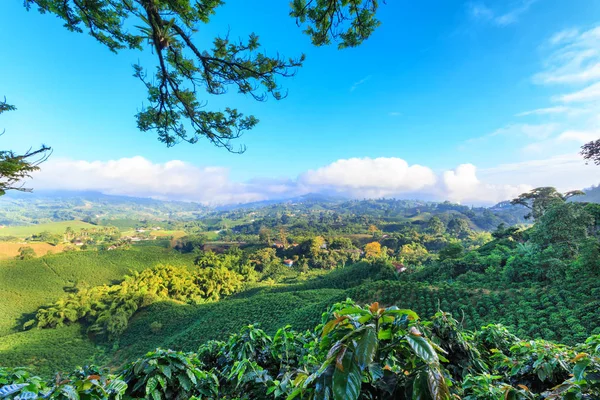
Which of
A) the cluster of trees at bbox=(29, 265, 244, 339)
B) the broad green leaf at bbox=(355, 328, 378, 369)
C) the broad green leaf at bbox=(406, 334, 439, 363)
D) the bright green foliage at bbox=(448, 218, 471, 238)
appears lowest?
the cluster of trees at bbox=(29, 265, 244, 339)

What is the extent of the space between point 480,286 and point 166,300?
3539 cm

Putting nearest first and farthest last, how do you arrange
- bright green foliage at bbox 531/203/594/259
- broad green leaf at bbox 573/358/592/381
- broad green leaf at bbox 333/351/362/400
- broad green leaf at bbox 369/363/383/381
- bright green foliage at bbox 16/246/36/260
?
broad green leaf at bbox 333/351/362/400
broad green leaf at bbox 369/363/383/381
broad green leaf at bbox 573/358/592/381
bright green foliage at bbox 531/203/594/259
bright green foliage at bbox 16/246/36/260

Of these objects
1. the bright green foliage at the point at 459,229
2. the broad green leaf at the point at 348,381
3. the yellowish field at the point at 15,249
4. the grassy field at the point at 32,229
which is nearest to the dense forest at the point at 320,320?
the broad green leaf at the point at 348,381

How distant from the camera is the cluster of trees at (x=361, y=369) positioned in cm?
87

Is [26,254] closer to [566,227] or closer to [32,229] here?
[566,227]

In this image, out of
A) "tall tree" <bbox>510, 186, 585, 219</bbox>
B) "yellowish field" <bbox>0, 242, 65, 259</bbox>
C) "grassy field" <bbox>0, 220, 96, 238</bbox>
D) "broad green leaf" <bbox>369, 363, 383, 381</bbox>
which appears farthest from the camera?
"grassy field" <bbox>0, 220, 96, 238</bbox>

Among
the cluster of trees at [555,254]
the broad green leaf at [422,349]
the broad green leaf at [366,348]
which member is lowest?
the cluster of trees at [555,254]

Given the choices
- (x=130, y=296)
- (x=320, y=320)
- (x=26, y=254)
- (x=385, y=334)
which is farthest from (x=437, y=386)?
(x=26, y=254)

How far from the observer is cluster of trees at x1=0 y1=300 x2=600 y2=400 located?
2.84ft

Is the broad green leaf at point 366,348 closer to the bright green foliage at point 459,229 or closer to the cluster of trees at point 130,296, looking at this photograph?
the cluster of trees at point 130,296

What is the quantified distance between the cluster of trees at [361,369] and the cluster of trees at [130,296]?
34779 mm

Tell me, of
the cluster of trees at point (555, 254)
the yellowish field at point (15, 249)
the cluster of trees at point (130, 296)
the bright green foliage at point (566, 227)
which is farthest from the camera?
the yellowish field at point (15, 249)

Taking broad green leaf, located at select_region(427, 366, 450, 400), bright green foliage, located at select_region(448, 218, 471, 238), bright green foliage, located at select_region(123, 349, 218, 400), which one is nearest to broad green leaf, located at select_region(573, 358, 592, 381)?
broad green leaf, located at select_region(427, 366, 450, 400)

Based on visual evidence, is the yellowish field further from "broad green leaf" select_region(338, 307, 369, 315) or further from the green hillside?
"broad green leaf" select_region(338, 307, 369, 315)
